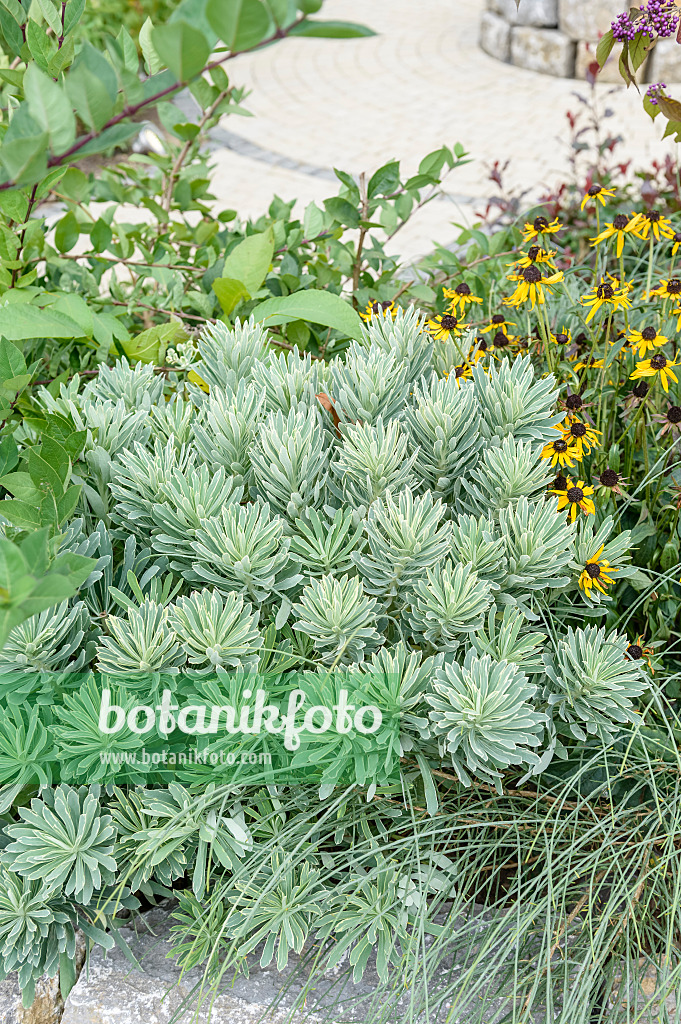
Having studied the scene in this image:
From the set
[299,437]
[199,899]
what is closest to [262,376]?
[299,437]

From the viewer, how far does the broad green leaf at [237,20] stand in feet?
2.31

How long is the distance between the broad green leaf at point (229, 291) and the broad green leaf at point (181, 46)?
1.39 meters

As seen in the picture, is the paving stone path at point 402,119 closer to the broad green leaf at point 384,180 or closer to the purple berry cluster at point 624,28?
the broad green leaf at point 384,180

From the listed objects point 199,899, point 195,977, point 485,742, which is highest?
point 485,742

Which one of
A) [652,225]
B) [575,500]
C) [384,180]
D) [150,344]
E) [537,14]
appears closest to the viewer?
[575,500]

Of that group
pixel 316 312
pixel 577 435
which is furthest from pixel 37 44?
pixel 577 435

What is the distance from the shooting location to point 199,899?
1311mm

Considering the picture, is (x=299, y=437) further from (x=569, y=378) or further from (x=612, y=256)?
(x=612, y=256)

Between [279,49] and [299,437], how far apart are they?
9.58 m

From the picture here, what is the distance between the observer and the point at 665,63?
26.1ft

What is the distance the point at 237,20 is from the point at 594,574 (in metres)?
1.08

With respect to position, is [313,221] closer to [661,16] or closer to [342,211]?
[342,211]

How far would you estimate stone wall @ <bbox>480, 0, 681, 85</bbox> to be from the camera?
26.0 feet

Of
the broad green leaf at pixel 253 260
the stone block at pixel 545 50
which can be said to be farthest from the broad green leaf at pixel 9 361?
the stone block at pixel 545 50
